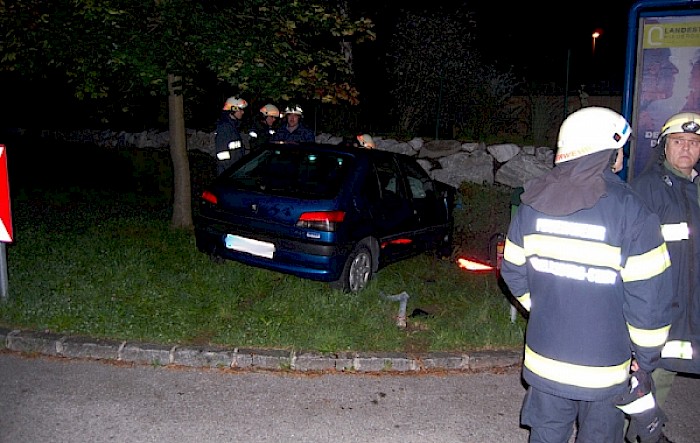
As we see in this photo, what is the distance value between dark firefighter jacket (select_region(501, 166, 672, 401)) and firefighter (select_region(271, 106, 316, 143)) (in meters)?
7.51

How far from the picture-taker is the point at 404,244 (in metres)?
7.66

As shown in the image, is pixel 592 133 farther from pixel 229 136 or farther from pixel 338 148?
pixel 229 136

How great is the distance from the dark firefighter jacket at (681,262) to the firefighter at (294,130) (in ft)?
23.1

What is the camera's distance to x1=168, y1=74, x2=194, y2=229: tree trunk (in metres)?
9.34

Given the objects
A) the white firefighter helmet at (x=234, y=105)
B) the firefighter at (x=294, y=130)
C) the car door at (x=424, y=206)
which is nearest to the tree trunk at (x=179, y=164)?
the white firefighter helmet at (x=234, y=105)

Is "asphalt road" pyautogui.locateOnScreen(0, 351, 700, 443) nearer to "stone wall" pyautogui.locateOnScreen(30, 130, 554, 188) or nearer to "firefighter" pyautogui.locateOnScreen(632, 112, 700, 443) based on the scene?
"firefighter" pyautogui.locateOnScreen(632, 112, 700, 443)

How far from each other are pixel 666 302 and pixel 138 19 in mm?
6803

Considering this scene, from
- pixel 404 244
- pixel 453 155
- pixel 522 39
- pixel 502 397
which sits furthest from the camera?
pixel 522 39

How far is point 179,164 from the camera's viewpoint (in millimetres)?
9586

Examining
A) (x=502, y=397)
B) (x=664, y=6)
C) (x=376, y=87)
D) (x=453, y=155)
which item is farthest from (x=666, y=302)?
(x=376, y=87)

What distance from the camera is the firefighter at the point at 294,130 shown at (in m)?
10.2

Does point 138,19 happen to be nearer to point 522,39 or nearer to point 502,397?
point 502,397

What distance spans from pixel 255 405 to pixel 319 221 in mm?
2118

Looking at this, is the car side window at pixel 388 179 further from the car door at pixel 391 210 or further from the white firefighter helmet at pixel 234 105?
the white firefighter helmet at pixel 234 105
